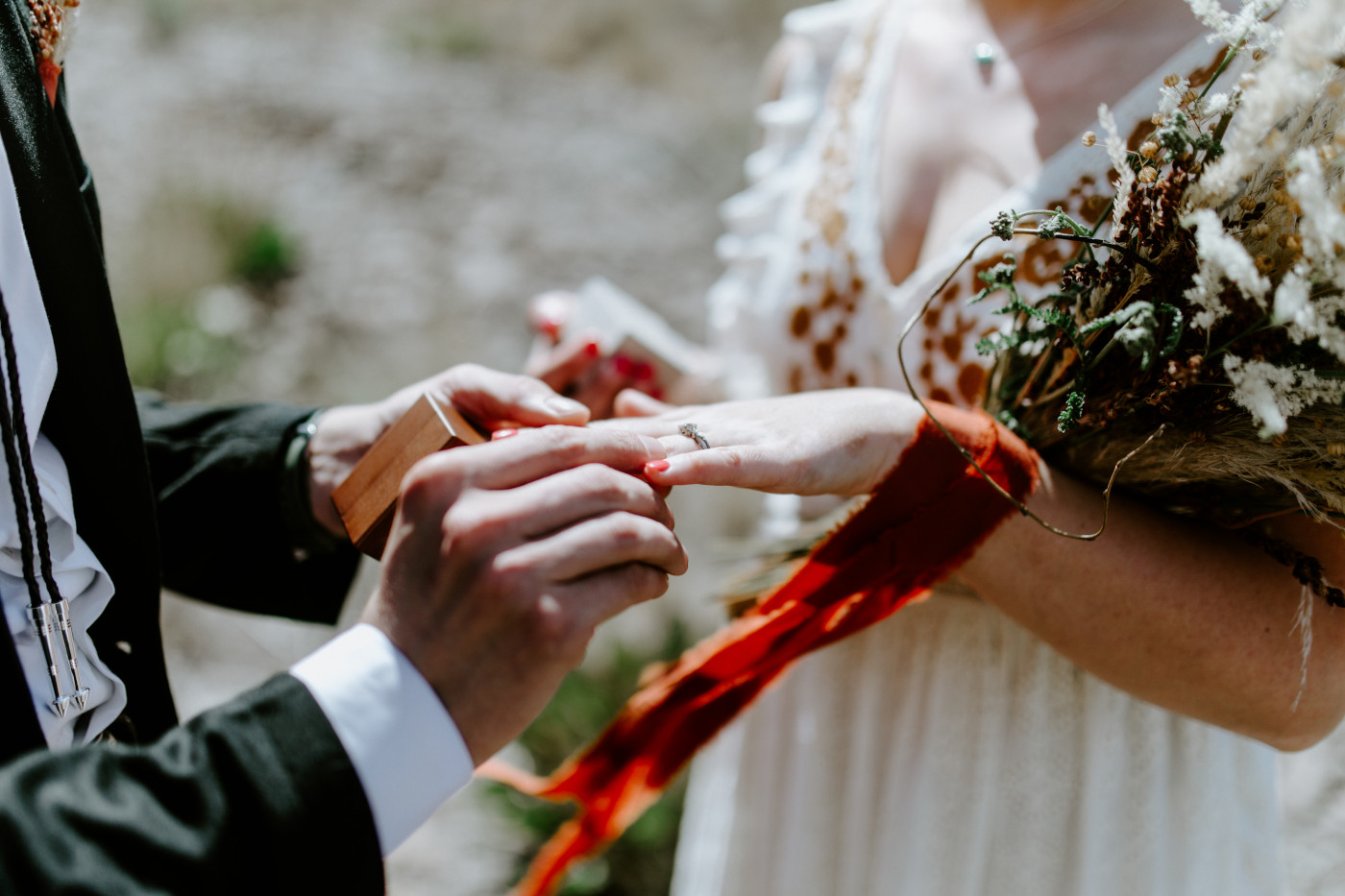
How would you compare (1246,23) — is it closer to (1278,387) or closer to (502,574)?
(1278,387)

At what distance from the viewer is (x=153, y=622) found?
0.99 metres

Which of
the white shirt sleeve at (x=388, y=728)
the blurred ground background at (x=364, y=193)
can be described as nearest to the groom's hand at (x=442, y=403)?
the white shirt sleeve at (x=388, y=728)

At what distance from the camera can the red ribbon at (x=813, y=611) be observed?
96cm

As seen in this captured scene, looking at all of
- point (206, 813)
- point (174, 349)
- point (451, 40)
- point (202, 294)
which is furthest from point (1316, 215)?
point (451, 40)

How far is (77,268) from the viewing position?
2.93 feet

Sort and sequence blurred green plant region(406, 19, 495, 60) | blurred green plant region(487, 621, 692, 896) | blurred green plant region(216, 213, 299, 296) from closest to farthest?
1. blurred green plant region(487, 621, 692, 896)
2. blurred green plant region(216, 213, 299, 296)
3. blurred green plant region(406, 19, 495, 60)

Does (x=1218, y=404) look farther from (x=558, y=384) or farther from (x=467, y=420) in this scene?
(x=558, y=384)

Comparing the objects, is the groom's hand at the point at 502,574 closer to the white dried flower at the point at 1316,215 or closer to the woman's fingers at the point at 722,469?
the woman's fingers at the point at 722,469

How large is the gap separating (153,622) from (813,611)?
802mm

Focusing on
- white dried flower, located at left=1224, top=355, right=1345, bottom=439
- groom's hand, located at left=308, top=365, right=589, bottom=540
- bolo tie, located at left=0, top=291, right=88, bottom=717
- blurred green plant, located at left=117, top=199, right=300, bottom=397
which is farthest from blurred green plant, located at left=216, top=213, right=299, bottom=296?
white dried flower, located at left=1224, top=355, right=1345, bottom=439

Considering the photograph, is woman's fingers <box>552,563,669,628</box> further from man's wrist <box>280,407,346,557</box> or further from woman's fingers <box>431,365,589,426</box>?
man's wrist <box>280,407,346,557</box>

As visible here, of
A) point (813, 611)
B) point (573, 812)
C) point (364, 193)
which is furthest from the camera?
point (364, 193)

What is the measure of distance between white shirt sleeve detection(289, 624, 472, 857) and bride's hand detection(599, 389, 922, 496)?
303 millimetres

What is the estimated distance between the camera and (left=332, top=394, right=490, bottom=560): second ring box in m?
0.91
